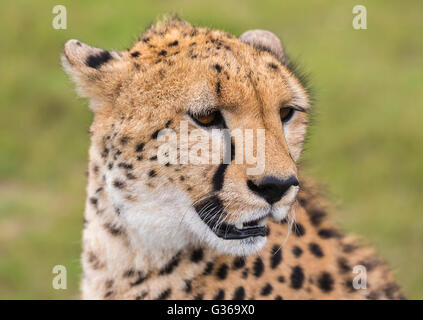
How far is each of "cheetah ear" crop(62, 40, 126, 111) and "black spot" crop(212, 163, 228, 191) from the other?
1.78 ft

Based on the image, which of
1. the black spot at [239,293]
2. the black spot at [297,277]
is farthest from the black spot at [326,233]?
the black spot at [239,293]

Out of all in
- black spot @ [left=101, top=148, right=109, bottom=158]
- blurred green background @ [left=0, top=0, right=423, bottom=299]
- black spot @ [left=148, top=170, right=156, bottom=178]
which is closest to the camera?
black spot @ [left=148, top=170, right=156, bottom=178]

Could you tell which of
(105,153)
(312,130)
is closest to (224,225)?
(105,153)

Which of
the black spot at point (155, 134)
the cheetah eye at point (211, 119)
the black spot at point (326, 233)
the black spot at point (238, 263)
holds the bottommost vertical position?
the black spot at point (238, 263)

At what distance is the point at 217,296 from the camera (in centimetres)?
306

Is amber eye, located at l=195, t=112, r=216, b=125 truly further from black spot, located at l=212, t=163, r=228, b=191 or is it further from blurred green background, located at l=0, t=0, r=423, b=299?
blurred green background, located at l=0, t=0, r=423, b=299

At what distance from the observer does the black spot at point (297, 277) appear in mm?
3146

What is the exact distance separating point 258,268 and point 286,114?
0.59m

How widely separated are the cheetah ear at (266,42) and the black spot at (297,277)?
32.6 inches

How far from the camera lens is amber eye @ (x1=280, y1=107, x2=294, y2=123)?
3050 millimetres

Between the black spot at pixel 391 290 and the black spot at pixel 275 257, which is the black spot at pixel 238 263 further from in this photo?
the black spot at pixel 391 290

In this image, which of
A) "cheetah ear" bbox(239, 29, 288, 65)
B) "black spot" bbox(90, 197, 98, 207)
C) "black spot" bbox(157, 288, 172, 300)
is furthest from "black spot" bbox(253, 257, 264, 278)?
"cheetah ear" bbox(239, 29, 288, 65)
